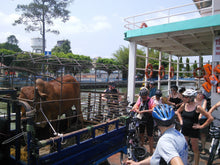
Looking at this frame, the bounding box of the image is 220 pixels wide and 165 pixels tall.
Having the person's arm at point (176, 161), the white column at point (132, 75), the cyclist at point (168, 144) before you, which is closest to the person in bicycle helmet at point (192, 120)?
the cyclist at point (168, 144)

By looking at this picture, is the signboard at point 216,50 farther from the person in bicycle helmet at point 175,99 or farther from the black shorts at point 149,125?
the black shorts at point 149,125

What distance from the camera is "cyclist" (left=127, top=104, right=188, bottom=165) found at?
57.9 inches

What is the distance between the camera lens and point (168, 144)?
1.57 meters

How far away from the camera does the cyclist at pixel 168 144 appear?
147 cm

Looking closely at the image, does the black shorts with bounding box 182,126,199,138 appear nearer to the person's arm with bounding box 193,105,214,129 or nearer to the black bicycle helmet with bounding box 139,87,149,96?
the person's arm with bounding box 193,105,214,129

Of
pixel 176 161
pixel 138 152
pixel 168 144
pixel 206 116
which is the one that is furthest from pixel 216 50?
pixel 176 161

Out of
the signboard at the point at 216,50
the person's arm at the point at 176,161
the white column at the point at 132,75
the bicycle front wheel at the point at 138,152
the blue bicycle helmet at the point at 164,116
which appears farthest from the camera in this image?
the white column at the point at 132,75

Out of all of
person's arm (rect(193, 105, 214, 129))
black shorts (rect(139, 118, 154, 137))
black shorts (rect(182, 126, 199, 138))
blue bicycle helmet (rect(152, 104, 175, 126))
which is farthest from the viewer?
black shorts (rect(139, 118, 154, 137))

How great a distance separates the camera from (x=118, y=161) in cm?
429

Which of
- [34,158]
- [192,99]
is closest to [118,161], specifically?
[192,99]

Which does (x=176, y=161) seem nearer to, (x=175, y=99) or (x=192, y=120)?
(x=192, y=120)

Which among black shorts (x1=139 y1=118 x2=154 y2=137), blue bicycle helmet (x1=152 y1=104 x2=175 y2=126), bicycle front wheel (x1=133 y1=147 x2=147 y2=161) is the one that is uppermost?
blue bicycle helmet (x1=152 y1=104 x2=175 y2=126)

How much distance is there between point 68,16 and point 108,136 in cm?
2300

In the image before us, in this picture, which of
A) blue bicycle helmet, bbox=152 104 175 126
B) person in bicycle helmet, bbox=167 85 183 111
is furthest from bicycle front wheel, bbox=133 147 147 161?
person in bicycle helmet, bbox=167 85 183 111
